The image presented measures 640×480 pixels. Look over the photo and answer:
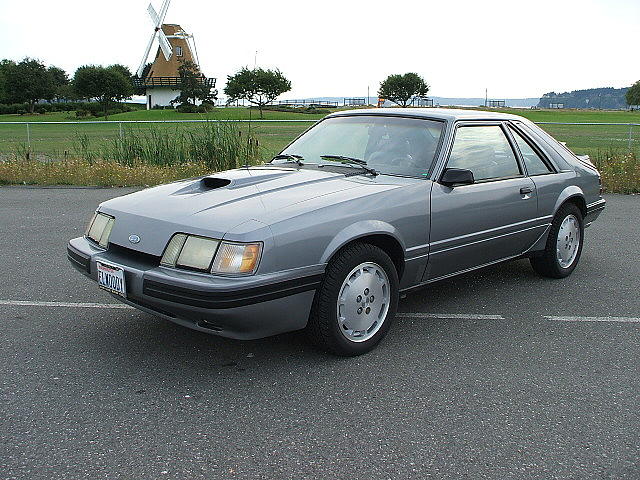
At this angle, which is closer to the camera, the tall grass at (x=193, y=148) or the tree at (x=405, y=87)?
the tall grass at (x=193, y=148)

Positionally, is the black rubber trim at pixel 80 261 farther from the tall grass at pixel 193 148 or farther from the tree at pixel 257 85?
the tree at pixel 257 85

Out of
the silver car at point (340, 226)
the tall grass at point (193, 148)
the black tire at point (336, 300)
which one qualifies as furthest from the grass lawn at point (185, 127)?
the black tire at point (336, 300)

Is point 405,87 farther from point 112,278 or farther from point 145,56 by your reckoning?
point 112,278

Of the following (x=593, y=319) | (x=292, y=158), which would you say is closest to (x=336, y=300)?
(x=292, y=158)

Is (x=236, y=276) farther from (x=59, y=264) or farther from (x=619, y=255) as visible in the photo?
(x=619, y=255)

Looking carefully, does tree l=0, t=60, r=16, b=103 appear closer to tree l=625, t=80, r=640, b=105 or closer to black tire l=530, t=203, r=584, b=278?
black tire l=530, t=203, r=584, b=278

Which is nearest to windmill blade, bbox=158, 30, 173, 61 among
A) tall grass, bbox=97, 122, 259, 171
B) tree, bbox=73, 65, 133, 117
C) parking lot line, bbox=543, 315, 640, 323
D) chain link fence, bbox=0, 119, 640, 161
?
tree, bbox=73, 65, 133, 117

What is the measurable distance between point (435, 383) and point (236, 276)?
123 centimetres

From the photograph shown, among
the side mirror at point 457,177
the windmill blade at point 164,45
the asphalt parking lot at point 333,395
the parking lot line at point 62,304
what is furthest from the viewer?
→ the windmill blade at point 164,45

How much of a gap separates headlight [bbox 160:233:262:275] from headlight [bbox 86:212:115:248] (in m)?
0.64

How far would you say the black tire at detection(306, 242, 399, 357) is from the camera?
12.2 feet

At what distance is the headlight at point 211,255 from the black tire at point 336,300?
489mm

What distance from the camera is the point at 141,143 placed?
45.6ft

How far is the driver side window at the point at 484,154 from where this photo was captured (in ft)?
15.5
